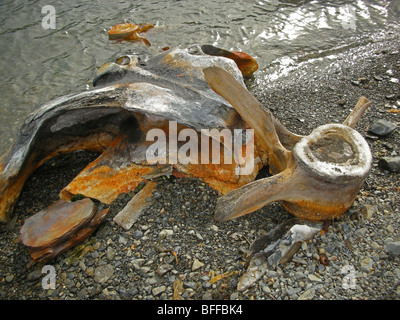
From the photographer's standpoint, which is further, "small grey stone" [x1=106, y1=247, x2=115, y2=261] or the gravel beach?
"small grey stone" [x1=106, y1=247, x2=115, y2=261]

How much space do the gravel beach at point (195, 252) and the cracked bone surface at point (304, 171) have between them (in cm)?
29

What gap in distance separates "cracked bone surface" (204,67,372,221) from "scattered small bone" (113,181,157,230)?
0.74m

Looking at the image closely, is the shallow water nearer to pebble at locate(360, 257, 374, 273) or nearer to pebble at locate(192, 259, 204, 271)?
pebble at locate(360, 257, 374, 273)

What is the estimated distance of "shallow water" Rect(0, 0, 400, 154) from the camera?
4801 mm

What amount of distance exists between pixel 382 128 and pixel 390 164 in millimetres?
600

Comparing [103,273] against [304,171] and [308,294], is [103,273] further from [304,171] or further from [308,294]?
[304,171]

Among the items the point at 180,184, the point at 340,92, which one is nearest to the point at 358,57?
the point at 340,92

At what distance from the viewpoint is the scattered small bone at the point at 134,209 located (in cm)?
247

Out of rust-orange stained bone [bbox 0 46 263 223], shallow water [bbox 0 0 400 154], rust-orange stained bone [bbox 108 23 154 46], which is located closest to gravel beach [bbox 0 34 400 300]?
rust-orange stained bone [bbox 0 46 263 223]

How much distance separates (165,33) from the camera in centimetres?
564

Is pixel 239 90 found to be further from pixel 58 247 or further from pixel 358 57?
pixel 358 57

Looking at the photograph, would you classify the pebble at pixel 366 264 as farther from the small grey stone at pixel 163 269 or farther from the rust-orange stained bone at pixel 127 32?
the rust-orange stained bone at pixel 127 32

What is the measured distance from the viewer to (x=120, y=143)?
Result: 276 centimetres
